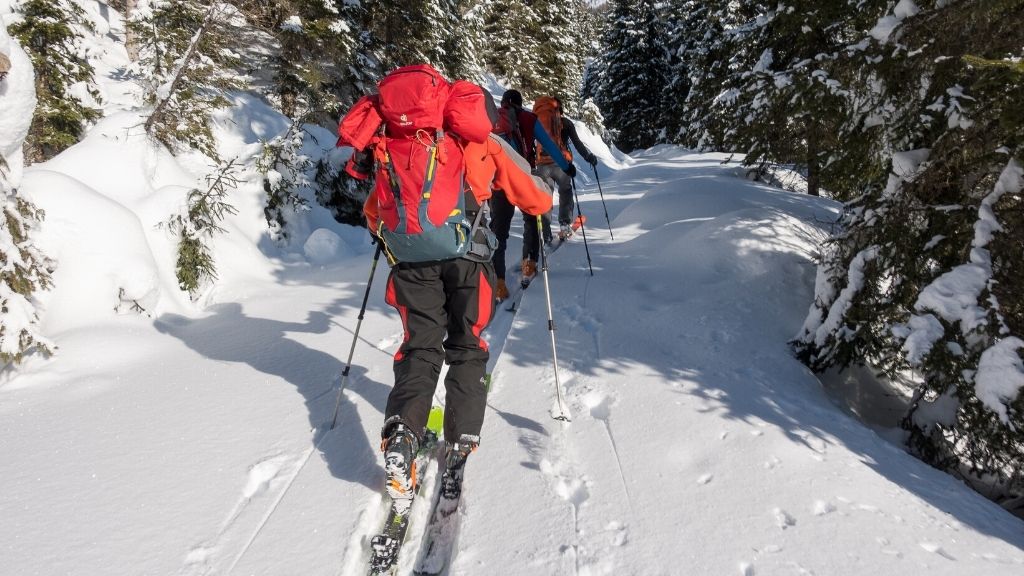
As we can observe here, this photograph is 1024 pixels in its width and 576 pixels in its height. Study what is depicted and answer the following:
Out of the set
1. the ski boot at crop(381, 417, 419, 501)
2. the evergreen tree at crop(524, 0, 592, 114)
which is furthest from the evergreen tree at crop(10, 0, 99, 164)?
the evergreen tree at crop(524, 0, 592, 114)

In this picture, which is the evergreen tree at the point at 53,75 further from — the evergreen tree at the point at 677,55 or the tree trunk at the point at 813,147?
the evergreen tree at the point at 677,55

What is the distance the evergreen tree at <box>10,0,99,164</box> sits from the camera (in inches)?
279

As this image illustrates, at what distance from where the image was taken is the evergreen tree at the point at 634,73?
3350 cm

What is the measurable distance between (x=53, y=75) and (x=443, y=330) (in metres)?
8.25

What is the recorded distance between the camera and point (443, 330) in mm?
3004

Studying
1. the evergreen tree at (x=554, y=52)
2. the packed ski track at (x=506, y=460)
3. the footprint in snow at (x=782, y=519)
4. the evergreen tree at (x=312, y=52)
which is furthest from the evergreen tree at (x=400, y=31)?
the evergreen tree at (x=554, y=52)

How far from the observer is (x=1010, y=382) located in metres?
2.96

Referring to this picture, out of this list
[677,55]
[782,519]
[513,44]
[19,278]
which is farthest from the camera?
[677,55]

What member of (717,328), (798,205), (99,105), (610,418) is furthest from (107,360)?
(798,205)

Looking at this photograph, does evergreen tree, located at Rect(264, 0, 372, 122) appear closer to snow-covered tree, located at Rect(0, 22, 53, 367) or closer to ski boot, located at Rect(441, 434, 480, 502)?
snow-covered tree, located at Rect(0, 22, 53, 367)

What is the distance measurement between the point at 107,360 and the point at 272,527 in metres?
2.91

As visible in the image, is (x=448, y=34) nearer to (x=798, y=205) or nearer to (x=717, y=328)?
(x=798, y=205)

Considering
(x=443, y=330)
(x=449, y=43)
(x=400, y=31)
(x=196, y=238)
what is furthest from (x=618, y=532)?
(x=449, y=43)

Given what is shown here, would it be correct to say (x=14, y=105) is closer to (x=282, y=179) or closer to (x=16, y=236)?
(x=16, y=236)
